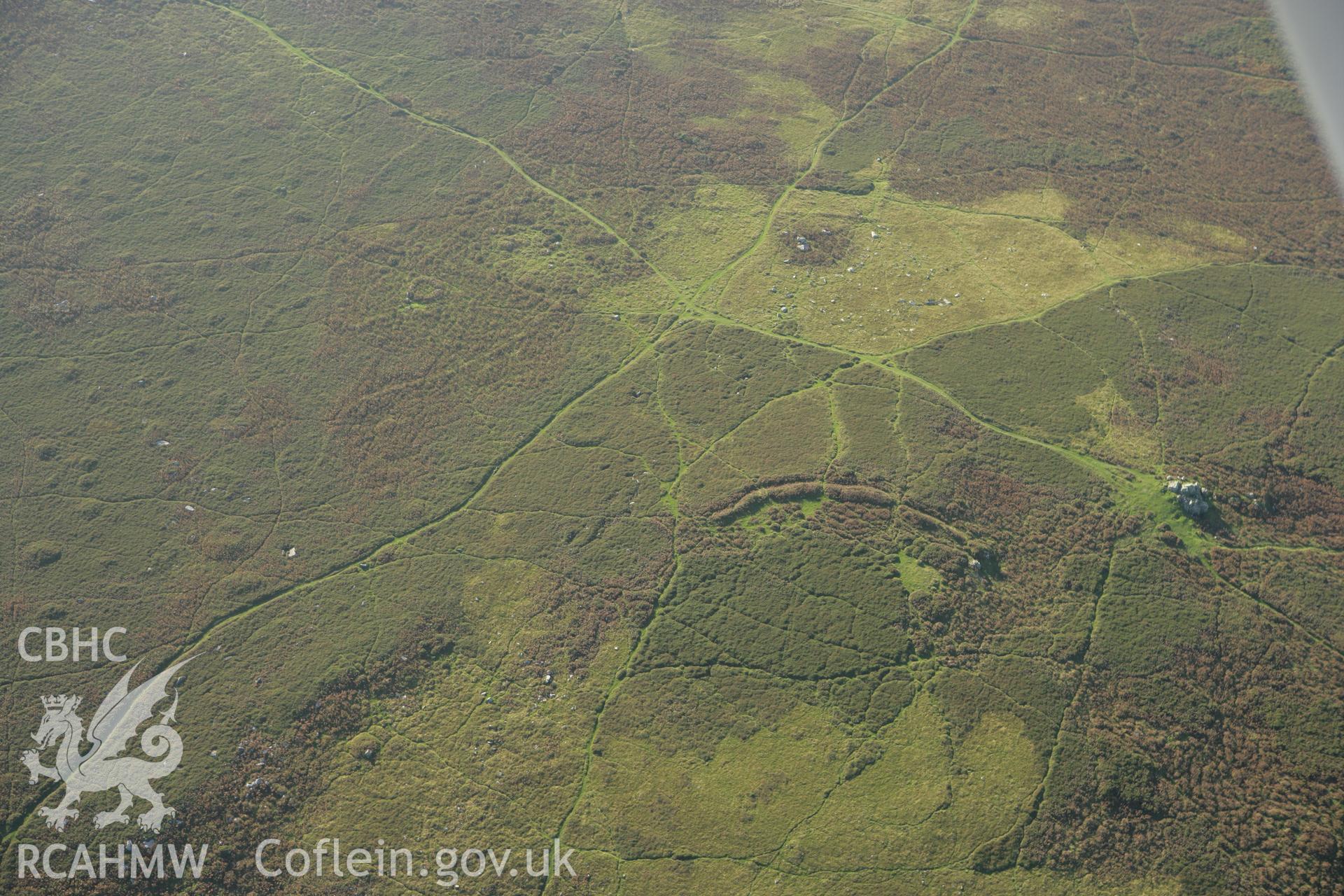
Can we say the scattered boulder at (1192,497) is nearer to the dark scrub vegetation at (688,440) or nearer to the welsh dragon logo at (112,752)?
the dark scrub vegetation at (688,440)

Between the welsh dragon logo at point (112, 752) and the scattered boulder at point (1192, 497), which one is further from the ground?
the welsh dragon logo at point (112, 752)

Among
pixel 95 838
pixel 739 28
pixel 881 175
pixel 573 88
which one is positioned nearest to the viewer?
pixel 95 838

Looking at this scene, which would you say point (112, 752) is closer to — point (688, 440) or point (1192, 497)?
point (688, 440)

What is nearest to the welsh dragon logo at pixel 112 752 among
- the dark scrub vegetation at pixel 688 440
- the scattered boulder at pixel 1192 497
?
the dark scrub vegetation at pixel 688 440

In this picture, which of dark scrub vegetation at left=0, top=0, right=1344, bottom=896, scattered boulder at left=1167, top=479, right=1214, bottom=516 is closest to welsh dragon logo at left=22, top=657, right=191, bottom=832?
dark scrub vegetation at left=0, top=0, right=1344, bottom=896

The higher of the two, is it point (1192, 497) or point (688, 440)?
point (688, 440)

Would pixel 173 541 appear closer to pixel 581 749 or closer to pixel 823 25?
pixel 581 749

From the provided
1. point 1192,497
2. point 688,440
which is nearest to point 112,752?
point 688,440

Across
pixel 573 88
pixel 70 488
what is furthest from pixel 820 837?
pixel 573 88
